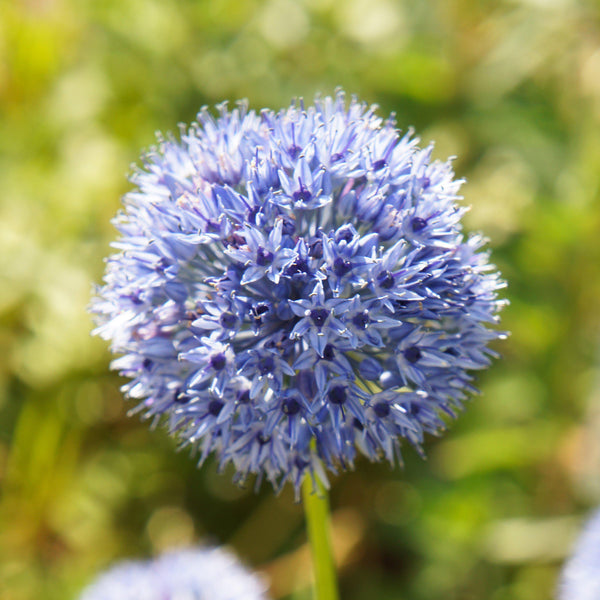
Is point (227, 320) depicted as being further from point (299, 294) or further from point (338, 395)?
point (338, 395)

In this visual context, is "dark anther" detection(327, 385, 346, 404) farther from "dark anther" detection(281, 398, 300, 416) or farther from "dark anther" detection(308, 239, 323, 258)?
"dark anther" detection(308, 239, 323, 258)

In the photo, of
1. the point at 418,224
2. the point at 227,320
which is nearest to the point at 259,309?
the point at 227,320

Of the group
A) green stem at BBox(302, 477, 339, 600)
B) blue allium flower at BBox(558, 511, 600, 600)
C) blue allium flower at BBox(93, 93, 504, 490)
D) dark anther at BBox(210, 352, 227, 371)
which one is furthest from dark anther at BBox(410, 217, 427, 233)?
blue allium flower at BBox(558, 511, 600, 600)

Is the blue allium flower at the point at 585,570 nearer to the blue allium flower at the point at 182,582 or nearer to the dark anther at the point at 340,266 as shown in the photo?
the blue allium flower at the point at 182,582

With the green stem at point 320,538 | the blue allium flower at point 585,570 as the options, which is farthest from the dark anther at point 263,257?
the blue allium flower at point 585,570

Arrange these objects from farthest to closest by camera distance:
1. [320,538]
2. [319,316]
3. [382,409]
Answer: [320,538], [382,409], [319,316]
